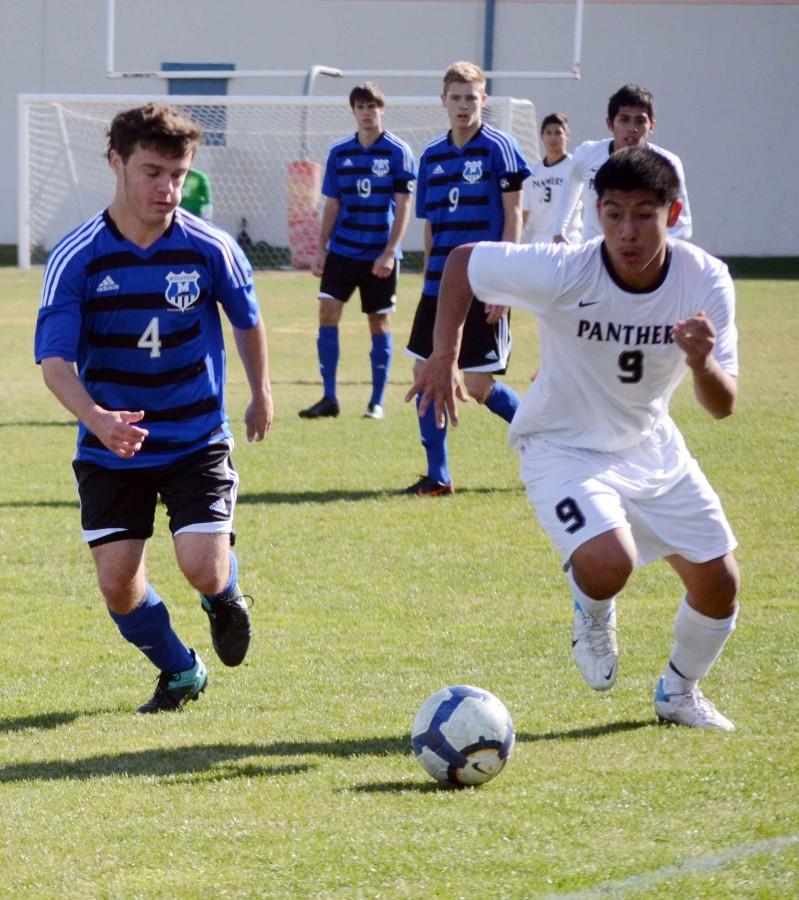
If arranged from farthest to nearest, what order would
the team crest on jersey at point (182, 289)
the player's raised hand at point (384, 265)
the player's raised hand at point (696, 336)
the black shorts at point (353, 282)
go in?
the black shorts at point (353, 282) → the player's raised hand at point (384, 265) → the team crest on jersey at point (182, 289) → the player's raised hand at point (696, 336)

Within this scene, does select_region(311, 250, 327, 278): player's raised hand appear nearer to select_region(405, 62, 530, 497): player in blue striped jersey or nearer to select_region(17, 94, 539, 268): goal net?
select_region(405, 62, 530, 497): player in blue striped jersey

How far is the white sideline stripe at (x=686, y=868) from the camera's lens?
10.6ft

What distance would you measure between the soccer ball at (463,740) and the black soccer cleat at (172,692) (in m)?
1.07

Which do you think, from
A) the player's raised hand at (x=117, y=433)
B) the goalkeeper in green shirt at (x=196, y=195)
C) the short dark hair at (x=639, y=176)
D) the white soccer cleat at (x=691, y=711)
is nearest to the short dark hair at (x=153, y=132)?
the player's raised hand at (x=117, y=433)

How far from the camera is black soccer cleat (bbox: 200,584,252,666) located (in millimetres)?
4832

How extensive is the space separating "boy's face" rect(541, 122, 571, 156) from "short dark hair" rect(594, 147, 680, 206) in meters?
10.3

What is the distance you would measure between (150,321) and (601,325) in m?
1.36

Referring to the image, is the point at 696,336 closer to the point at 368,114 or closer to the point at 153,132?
the point at 153,132

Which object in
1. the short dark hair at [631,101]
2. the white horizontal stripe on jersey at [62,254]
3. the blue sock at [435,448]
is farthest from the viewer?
the blue sock at [435,448]

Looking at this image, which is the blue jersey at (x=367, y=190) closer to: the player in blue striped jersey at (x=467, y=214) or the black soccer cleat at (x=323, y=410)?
the black soccer cleat at (x=323, y=410)

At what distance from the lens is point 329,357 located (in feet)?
35.8

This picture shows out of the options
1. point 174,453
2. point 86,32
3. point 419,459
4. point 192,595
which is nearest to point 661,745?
point 174,453

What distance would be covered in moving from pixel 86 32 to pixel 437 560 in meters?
22.4

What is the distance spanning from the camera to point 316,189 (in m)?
23.6
